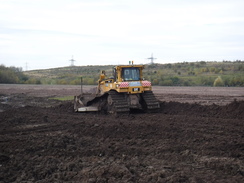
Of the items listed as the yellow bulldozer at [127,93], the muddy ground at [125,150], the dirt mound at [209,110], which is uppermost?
the yellow bulldozer at [127,93]

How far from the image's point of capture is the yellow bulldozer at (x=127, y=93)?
17969 mm

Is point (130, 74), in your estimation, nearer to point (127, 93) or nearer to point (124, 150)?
point (127, 93)

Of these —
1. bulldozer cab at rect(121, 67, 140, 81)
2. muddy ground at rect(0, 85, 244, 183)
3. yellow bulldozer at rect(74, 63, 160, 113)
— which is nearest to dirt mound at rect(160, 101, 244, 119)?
muddy ground at rect(0, 85, 244, 183)

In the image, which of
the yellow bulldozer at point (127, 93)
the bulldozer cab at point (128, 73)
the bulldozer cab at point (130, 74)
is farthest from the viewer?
the bulldozer cab at point (130, 74)

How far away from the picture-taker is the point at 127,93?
60.2 ft

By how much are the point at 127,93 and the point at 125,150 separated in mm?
8131

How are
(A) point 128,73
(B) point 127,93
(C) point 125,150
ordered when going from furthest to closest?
(A) point 128,73
(B) point 127,93
(C) point 125,150

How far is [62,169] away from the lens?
8820 mm

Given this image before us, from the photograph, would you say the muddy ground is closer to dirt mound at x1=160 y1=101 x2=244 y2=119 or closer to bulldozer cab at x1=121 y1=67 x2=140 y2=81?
dirt mound at x1=160 y1=101 x2=244 y2=119

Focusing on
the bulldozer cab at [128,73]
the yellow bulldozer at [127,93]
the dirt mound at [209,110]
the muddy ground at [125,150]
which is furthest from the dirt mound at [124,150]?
the bulldozer cab at [128,73]

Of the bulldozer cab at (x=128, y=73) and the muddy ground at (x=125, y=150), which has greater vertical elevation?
the bulldozer cab at (x=128, y=73)

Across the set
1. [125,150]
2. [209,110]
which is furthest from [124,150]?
[209,110]

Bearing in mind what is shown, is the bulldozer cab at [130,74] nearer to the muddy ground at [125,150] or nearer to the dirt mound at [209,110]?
the dirt mound at [209,110]

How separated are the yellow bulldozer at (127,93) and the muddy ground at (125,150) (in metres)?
1.79
